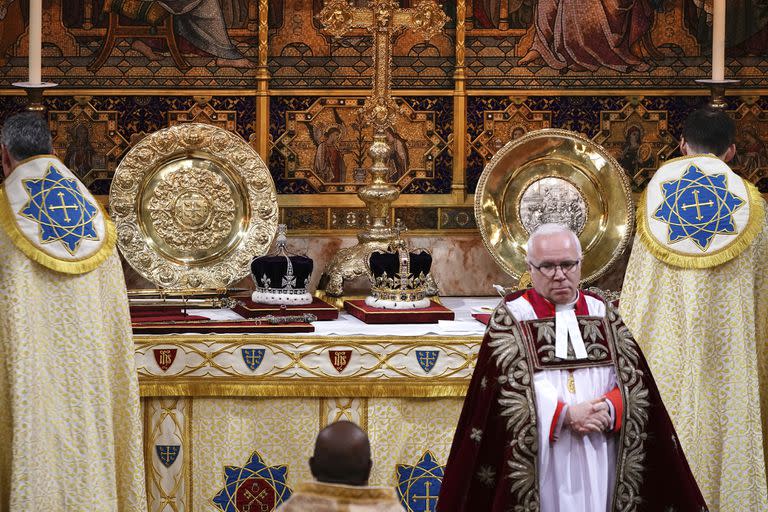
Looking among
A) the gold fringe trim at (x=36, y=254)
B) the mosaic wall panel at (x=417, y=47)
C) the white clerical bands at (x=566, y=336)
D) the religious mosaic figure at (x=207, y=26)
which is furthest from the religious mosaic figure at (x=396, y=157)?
the white clerical bands at (x=566, y=336)

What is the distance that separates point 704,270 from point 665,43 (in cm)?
203

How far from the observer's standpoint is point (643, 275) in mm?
5078

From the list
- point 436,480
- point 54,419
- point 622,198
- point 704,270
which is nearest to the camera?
point 54,419

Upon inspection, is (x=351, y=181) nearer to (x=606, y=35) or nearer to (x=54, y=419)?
(x=606, y=35)

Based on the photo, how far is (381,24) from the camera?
6.05 m

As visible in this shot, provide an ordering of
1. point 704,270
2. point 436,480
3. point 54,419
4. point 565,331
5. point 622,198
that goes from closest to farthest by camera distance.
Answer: point 565,331
point 54,419
point 704,270
point 436,480
point 622,198

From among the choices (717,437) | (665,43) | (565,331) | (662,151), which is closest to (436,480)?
(717,437)

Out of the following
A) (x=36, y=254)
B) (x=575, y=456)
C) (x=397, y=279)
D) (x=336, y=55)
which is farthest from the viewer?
(x=336, y=55)

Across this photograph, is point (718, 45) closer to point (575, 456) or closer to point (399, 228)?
point (399, 228)

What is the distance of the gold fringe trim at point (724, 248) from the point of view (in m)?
4.91

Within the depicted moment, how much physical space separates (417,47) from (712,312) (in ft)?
7.81

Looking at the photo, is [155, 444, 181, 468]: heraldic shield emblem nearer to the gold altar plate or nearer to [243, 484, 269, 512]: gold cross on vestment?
[243, 484, 269, 512]: gold cross on vestment

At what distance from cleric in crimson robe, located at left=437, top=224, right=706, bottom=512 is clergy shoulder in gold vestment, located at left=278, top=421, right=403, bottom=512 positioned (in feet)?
3.86

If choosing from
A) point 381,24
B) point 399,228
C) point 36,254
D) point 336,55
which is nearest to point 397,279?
point 399,228
